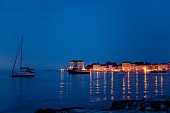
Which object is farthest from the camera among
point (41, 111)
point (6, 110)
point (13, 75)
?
point (13, 75)

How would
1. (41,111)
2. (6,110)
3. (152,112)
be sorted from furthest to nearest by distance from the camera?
(6,110)
(41,111)
(152,112)

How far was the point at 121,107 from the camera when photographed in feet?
52.1

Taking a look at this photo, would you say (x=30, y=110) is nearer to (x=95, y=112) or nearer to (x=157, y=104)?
(x=95, y=112)

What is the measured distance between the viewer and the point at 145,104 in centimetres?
1530

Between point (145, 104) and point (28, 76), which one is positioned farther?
point (28, 76)

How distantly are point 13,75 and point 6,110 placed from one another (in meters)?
69.7

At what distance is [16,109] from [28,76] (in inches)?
2736

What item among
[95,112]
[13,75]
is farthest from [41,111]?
[13,75]

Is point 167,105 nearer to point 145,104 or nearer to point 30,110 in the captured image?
point 145,104

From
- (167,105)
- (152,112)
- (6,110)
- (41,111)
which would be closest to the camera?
(152,112)

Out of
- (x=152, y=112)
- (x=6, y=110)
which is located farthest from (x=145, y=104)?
(x=6, y=110)

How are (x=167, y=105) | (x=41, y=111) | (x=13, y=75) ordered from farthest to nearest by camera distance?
(x=13, y=75) < (x=167, y=105) < (x=41, y=111)

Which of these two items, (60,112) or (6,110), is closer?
(60,112)

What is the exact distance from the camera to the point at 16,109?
1980 cm
